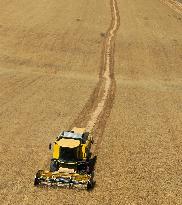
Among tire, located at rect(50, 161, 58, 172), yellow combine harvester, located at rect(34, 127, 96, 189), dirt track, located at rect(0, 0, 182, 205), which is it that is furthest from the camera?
dirt track, located at rect(0, 0, 182, 205)

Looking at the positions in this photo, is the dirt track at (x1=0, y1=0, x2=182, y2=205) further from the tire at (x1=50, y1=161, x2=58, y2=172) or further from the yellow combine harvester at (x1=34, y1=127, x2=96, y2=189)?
the tire at (x1=50, y1=161, x2=58, y2=172)

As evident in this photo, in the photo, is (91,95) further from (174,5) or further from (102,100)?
(174,5)

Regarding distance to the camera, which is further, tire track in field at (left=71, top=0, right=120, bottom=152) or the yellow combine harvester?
tire track in field at (left=71, top=0, right=120, bottom=152)

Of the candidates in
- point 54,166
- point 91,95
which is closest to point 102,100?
point 91,95

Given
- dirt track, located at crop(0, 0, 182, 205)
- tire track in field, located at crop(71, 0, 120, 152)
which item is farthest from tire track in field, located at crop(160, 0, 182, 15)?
tire track in field, located at crop(71, 0, 120, 152)

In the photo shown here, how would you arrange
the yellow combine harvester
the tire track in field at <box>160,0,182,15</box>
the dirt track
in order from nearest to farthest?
the yellow combine harvester, the dirt track, the tire track in field at <box>160,0,182,15</box>

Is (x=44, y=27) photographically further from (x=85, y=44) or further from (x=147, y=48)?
(x=147, y=48)

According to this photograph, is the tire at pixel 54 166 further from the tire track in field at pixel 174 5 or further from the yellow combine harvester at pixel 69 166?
the tire track in field at pixel 174 5
